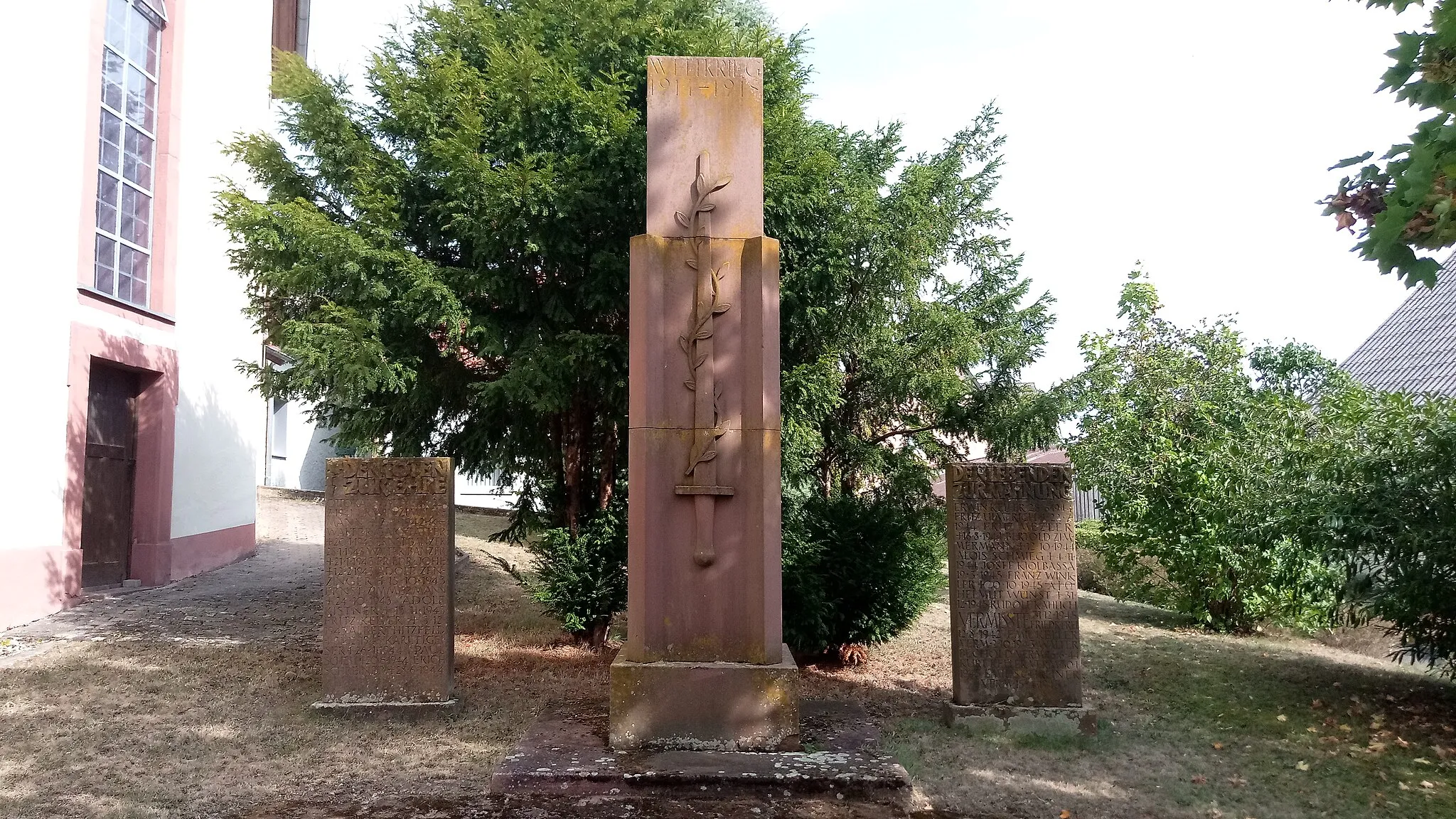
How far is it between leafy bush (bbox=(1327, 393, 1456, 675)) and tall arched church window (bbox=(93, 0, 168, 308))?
1297 centimetres

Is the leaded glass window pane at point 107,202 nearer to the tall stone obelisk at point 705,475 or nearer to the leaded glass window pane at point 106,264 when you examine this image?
the leaded glass window pane at point 106,264

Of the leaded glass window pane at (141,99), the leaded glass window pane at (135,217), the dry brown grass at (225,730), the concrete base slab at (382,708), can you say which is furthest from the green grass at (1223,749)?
the leaded glass window pane at (141,99)

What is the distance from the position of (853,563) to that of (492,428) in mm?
3826

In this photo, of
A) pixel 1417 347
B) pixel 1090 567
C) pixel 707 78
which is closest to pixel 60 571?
pixel 707 78

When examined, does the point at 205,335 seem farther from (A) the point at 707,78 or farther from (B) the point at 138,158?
(A) the point at 707,78

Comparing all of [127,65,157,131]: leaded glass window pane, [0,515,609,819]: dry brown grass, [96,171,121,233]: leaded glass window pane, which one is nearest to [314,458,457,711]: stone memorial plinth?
[0,515,609,819]: dry brown grass

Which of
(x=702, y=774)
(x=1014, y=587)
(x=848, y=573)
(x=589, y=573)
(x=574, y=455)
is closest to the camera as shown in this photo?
(x=702, y=774)

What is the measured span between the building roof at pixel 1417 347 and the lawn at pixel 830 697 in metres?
14.9

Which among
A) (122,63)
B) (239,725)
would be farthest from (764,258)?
(122,63)

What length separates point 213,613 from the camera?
1055cm

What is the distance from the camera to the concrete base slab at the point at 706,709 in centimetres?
554

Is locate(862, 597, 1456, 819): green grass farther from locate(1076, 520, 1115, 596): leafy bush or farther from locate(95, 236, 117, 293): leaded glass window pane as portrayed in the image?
locate(95, 236, 117, 293): leaded glass window pane

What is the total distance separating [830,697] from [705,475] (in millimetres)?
2984

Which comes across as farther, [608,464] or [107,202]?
[107,202]
